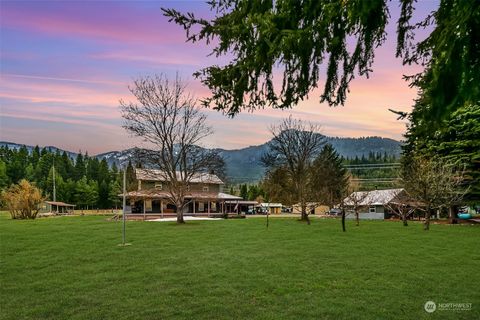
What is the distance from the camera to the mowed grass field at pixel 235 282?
6578 millimetres

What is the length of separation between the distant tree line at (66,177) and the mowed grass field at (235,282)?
5814cm

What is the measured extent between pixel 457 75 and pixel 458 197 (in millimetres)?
30662

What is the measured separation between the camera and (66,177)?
94.0 meters

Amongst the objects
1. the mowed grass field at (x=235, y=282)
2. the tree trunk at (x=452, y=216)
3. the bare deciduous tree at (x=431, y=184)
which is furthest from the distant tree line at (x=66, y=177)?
the mowed grass field at (x=235, y=282)

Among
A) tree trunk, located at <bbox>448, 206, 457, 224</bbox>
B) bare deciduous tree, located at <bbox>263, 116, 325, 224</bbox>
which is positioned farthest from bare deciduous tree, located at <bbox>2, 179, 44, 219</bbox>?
tree trunk, located at <bbox>448, 206, 457, 224</bbox>

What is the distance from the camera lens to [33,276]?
30.9 ft

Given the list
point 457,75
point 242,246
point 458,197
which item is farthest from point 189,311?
point 458,197

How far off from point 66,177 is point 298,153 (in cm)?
7541

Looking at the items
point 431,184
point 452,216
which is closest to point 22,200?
point 431,184

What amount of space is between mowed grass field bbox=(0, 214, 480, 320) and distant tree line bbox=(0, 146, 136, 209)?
58.1m

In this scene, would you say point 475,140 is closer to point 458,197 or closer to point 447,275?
point 458,197

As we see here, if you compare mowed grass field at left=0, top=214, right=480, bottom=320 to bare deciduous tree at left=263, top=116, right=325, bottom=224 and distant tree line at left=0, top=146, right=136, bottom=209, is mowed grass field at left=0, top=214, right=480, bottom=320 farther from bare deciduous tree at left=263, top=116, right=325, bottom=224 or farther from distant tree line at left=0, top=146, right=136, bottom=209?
distant tree line at left=0, top=146, right=136, bottom=209

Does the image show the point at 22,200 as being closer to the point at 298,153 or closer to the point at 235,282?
the point at 298,153

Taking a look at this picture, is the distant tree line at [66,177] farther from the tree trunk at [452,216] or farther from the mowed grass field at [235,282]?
the mowed grass field at [235,282]
